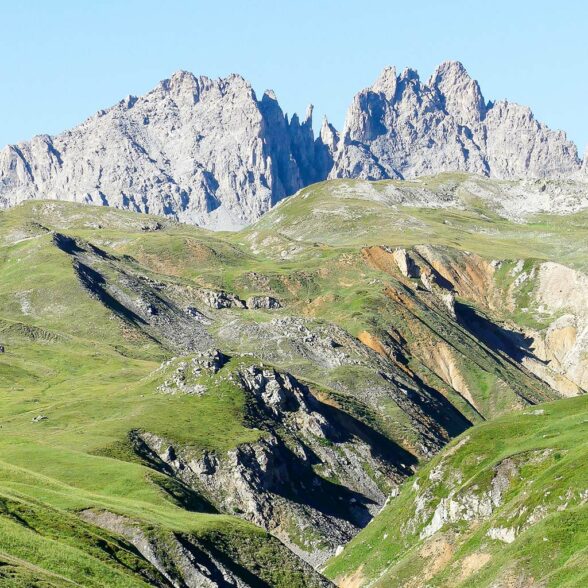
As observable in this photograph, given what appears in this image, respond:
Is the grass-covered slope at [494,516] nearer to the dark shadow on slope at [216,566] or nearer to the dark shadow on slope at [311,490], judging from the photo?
the dark shadow on slope at [216,566]

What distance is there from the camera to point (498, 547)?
9819cm

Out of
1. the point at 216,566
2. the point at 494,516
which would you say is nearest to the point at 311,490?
the point at 216,566

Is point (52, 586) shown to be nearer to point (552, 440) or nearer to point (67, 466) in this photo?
point (552, 440)

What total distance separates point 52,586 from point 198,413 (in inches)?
4745

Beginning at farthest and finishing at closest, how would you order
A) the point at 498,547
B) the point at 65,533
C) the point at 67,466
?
the point at 67,466 < the point at 498,547 < the point at 65,533

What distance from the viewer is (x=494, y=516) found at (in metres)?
105

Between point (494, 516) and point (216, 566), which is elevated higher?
point (216, 566)

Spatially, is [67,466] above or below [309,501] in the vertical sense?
above

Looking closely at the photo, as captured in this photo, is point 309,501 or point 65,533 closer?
point 65,533

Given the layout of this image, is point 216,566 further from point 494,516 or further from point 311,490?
point 311,490

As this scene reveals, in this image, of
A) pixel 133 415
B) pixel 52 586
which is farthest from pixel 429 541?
pixel 133 415

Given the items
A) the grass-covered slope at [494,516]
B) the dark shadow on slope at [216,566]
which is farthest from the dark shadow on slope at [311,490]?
the dark shadow on slope at [216,566]

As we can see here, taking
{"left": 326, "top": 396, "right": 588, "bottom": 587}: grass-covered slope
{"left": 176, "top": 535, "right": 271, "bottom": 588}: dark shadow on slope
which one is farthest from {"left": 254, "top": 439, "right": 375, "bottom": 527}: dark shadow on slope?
{"left": 176, "top": 535, "right": 271, "bottom": 588}: dark shadow on slope

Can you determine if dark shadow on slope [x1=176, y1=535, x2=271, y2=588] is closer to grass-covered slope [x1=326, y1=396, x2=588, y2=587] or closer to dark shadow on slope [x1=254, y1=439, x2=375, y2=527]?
grass-covered slope [x1=326, y1=396, x2=588, y2=587]
